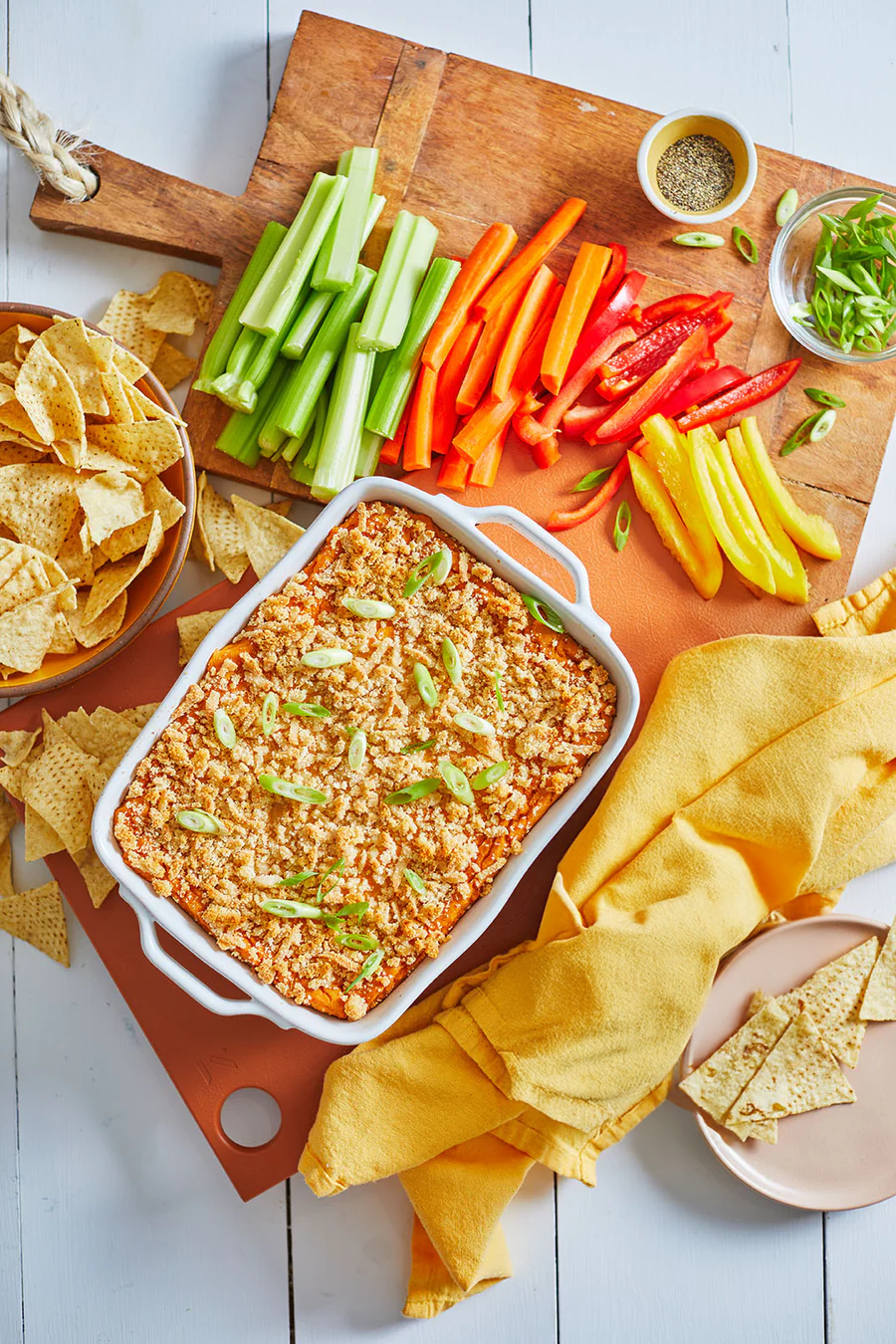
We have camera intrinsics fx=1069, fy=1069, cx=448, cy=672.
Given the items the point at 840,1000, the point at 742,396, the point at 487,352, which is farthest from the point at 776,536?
the point at 840,1000

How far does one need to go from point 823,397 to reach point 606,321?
0.65m

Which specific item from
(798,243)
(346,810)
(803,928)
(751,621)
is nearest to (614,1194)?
(803,928)

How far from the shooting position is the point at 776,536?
2967 mm

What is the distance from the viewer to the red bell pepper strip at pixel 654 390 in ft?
9.62

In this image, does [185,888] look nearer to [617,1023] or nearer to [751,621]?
[617,1023]

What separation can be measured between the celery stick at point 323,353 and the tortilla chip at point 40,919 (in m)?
1.46

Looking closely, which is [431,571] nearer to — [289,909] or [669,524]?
[669,524]

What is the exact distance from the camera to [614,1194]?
308 centimetres

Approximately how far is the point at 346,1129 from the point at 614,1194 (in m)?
0.87

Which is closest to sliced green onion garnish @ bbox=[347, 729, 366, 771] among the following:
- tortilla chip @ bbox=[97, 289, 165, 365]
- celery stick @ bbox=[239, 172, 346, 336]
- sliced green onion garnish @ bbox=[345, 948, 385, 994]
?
sliced green onion garnish @ bbox=[345, 948, 385, 994]

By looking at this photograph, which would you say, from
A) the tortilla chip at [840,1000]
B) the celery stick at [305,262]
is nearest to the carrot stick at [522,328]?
the celery stick at [305,262]

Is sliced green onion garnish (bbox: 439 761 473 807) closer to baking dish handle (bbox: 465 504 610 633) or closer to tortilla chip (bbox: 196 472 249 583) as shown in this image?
baking dish handle (bbox: 465 504 610 633)

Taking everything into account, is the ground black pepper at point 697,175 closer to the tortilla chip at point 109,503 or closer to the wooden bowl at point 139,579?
the wooden bowl at point 139,579

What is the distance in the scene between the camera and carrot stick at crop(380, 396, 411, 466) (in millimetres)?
2977
